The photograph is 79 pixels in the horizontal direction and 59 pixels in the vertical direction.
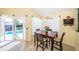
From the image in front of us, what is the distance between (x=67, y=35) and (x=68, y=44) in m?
0.17

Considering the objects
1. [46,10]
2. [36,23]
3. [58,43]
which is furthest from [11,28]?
[58,43]

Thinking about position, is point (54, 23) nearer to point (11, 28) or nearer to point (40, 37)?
point (40, 37)

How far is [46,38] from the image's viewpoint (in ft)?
7.20

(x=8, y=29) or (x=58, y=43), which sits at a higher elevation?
(x=8, y=29)

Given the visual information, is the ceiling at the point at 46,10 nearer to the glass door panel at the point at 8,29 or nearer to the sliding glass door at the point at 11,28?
the sliding glass door at the point at 11,28

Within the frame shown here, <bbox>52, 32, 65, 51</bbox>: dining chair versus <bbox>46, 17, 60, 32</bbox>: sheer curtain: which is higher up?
<bbox>46, 17, 60, 32</bbox>: sheer curtain

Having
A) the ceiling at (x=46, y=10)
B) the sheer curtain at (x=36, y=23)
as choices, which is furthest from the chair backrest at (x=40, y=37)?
the ceiling at (x=46, y=10)

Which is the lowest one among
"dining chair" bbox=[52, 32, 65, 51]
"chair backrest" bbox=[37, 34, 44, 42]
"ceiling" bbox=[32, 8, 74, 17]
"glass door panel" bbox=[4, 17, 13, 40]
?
"dining chair" bbox=[52, 32, 65, 51]

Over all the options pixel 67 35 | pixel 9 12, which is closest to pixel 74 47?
pixel 67 35

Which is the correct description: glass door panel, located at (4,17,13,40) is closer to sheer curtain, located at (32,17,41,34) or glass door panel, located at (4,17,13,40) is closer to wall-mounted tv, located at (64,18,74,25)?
sheer curtain, located at (32,17,41,34)

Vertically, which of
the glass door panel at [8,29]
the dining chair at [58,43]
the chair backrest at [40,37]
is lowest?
the dining chair at [58,43]

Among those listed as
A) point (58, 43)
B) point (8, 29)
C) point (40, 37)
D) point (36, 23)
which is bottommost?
point (58, 43)

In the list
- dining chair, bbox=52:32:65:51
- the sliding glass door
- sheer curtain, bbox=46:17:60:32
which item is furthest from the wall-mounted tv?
the sliding glass door
